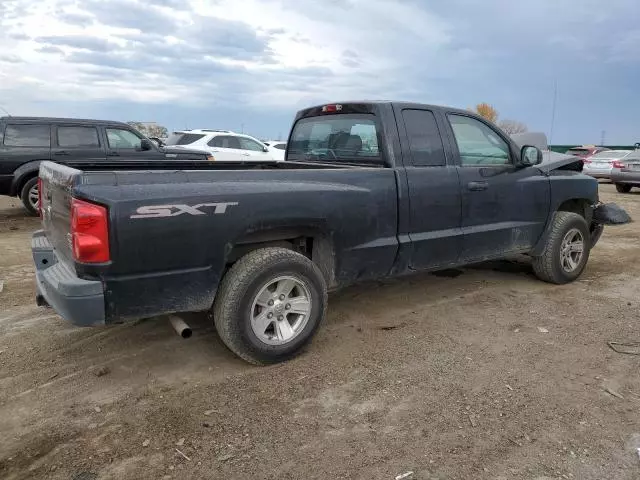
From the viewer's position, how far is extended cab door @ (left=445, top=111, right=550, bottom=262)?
477 centimetres

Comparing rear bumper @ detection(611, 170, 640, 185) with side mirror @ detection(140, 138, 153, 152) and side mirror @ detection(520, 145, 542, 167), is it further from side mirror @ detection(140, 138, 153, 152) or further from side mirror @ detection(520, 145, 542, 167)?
side mirror @ detection(140, 138, 153, 152)

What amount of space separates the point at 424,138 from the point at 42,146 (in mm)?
7897

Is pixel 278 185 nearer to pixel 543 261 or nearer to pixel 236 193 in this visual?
pixel 236 193

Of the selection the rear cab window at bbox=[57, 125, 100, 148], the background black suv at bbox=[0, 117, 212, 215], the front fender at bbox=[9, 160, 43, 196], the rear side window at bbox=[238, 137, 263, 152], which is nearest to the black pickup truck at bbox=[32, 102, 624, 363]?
the background black suv at bbox=[0, 117, 212, 215]

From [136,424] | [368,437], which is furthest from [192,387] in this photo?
[368,437]

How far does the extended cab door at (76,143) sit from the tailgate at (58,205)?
6.42m

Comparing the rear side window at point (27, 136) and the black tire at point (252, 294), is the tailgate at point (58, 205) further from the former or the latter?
the rear side window at point (27, 136)

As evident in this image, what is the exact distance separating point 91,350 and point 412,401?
2.36m

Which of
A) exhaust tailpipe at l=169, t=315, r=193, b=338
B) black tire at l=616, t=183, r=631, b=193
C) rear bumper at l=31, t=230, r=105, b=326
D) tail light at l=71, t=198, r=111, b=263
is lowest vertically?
exhaust tailpipe at l=169, t=315, r=193, b=338

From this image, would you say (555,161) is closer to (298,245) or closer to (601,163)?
(298,245)

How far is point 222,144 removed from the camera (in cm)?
1476

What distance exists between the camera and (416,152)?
4.46 m

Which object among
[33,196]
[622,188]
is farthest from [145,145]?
[622,188]

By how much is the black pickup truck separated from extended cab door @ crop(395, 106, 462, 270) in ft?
0.04
